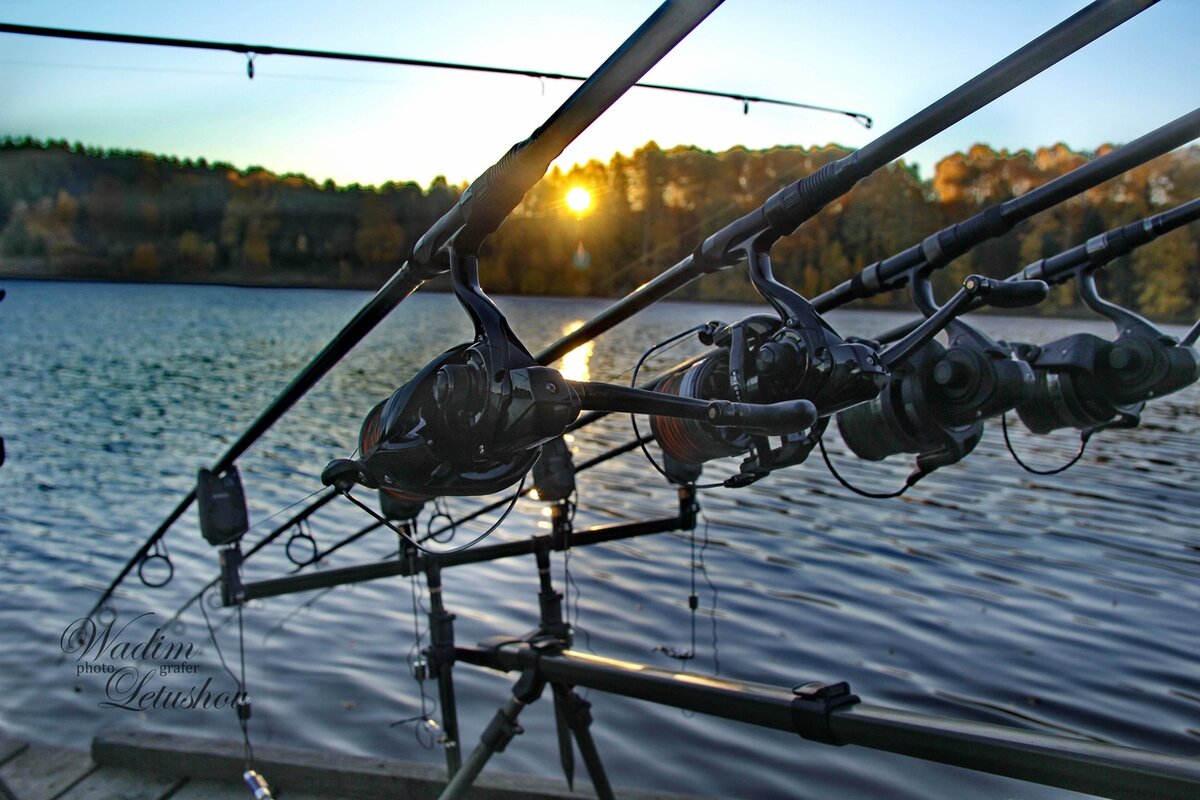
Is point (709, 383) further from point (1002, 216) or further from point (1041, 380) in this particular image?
point (1041, 380)

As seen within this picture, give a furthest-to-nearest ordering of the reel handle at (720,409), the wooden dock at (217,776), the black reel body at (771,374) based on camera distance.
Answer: the wooden dock at (217,776), the black reel body at (771,374), the reel handle at (720,409)

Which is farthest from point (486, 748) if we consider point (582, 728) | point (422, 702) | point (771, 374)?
point (422, 702)

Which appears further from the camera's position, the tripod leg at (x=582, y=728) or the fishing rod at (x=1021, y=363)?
the tripod leg at (x=582, y=728)

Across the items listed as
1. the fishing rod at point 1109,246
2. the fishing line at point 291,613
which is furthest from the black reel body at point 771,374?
the fishing line at point 291,613

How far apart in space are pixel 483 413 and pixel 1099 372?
93.3 inches

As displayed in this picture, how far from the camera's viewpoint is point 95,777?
5.44m

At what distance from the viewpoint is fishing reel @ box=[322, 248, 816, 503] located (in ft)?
7.06

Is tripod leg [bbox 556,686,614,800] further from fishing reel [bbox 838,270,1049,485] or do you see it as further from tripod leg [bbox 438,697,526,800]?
fishing reel [bbox 838,270,1049,485]

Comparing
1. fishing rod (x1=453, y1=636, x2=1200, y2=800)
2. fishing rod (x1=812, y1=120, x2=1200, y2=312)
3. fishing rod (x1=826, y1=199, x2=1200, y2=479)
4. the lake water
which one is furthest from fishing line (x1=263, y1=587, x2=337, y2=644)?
fishing rod (x1=826, y1=199, x2=1200, y2=479)

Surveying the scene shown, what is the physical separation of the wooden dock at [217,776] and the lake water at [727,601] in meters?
2.51

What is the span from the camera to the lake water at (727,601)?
8.20 meters

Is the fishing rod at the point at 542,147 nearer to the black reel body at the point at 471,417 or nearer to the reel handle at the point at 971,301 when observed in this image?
the black reel body at the point at 471,417

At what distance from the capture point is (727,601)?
37.6ft

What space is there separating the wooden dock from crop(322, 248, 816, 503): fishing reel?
3.09 metres
